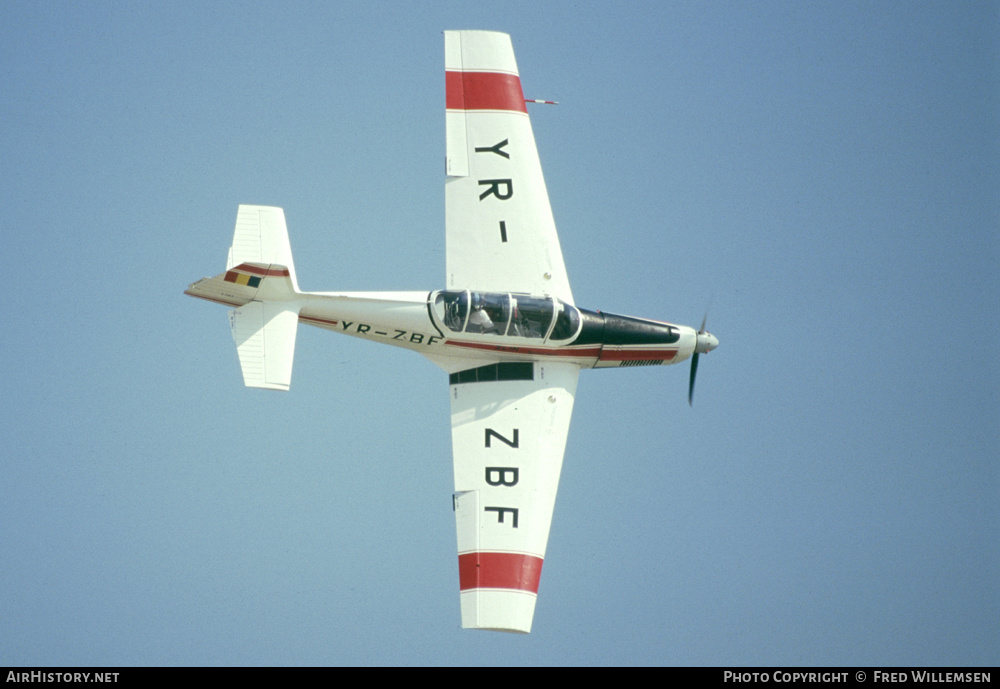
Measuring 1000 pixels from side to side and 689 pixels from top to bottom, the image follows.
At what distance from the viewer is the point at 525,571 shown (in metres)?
20.7

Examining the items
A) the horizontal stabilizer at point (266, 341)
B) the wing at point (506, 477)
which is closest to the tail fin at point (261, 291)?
the horizontal stabilizer at point (266, 341)

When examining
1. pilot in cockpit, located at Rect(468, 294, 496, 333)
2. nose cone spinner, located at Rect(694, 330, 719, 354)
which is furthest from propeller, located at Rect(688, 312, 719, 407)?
pilot in cockpit, located at Rect(468, 294, 496, 333)

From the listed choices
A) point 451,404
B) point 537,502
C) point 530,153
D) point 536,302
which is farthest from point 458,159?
point 537,502

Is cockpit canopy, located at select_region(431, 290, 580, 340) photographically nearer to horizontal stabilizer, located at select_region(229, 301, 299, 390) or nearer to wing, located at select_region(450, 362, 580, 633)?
wing, located at select_region(450, 362, 580, 633)

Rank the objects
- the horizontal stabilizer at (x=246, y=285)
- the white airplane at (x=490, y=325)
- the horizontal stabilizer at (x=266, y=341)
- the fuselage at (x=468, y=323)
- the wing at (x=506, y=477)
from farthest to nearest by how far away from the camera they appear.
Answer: the fuselage at (x=468, y=323) < the horizontal stabilizer at (x=246, y=285) < the white airplane at (x=490, y=325) < the horizontal stabilizer at (x=266, y=341) < the wing at (x=506, y=477)

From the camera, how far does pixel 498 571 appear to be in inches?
810

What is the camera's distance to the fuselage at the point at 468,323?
2170 centimetres

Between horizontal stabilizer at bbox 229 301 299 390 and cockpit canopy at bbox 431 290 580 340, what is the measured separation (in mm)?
2469

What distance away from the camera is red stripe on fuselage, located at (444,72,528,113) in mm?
23000

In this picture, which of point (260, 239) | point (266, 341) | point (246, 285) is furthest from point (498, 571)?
point (260, 239)

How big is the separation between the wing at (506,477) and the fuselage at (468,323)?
0.37 metres

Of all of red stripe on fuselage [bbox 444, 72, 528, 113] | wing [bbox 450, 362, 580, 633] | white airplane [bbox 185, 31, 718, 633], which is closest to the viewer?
wing [bbox 450, 362, 580, 633]

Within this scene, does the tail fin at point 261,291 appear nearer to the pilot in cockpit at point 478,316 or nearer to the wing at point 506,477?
the pilot in cockpit at point 478,316

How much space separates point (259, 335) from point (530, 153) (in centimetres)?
580
